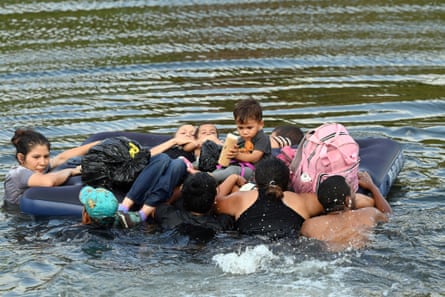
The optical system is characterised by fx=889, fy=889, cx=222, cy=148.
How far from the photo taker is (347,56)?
1512 cm

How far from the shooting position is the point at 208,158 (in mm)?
9180

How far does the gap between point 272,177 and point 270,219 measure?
0.38m

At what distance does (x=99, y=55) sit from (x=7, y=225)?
7187mm

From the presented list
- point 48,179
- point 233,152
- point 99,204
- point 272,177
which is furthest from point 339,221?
point 48,179

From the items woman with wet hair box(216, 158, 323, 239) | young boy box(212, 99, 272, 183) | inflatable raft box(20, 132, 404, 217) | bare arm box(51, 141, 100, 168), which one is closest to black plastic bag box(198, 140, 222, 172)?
young boy box(212, 99, 272, 183)

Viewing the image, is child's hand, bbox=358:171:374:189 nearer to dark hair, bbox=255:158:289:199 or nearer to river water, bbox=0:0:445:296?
river water, bbox=0:0:445:296

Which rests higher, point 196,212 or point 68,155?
point 68,155

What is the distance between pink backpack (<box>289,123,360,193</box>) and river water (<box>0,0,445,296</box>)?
2.26ft

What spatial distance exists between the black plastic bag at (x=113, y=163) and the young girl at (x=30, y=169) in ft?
1.71

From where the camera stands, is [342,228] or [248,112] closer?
[342,228]

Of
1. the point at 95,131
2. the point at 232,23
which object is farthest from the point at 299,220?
the point at 232,23

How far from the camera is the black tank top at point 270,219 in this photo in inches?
316

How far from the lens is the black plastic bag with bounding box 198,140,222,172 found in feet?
30.1

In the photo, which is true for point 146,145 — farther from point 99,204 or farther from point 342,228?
point 342,228
